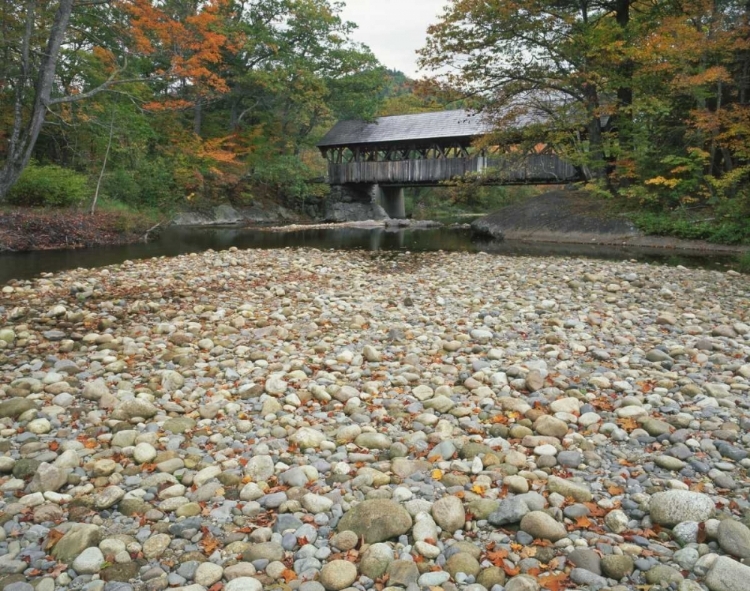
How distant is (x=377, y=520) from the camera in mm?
2113

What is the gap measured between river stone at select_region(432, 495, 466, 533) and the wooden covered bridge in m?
17.5

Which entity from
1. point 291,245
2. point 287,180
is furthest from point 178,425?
point 287,180

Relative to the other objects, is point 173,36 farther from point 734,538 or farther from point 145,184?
point 734,538

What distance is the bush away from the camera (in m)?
13.9

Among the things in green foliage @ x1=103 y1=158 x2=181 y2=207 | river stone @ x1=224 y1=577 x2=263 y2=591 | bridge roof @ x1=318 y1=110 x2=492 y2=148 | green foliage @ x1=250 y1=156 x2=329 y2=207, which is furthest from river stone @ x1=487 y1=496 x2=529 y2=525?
green foliage @ x1=250 y1=156 x2=329 y2=207

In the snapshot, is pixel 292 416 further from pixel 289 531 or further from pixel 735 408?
pixel 735 408

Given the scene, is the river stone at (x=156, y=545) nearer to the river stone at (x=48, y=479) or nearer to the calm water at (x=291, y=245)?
the river stone at (x=48, y=479)

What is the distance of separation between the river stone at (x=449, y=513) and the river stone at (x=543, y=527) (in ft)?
0.84

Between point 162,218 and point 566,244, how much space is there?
13273 millimetres

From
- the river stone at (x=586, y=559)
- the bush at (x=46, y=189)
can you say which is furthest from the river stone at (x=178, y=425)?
the bush at (x=46, y=189)

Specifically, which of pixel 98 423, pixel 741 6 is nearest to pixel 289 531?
pixel 98 423

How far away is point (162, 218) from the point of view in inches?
699

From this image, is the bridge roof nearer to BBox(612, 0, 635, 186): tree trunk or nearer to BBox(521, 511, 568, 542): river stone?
BBox(612, 0, 635, 186): tree trunk

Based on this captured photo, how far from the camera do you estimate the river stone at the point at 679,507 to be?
2.08 m
